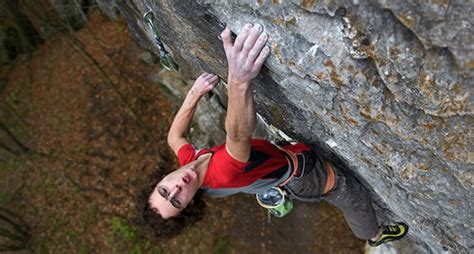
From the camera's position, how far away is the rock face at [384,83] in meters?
1.95

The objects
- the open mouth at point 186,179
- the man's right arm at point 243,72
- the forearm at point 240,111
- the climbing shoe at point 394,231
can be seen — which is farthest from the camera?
the climbing shoe at point 394,231

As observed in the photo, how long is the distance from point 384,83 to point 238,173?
4.37ft

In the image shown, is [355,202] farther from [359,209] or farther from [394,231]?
[394,231]

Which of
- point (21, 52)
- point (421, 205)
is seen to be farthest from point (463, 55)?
point (21, 52)

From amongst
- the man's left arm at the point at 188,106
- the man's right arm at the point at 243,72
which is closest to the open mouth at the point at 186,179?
the man's left arm at the point at 188,106

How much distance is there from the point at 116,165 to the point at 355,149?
7.01 meters

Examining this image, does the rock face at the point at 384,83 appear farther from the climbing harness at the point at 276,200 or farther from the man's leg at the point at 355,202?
the climbing harness at the point at 276,200

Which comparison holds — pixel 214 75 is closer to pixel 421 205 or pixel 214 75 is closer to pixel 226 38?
pixel 226 38

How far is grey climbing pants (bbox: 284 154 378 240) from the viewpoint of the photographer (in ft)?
12.7

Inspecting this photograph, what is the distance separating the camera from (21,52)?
36.6 ft

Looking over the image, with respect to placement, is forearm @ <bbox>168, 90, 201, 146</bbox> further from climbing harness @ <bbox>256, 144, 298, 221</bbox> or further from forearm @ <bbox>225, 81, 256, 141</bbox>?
forearm @ <bbox>225, 81, 256, 141</bbox>

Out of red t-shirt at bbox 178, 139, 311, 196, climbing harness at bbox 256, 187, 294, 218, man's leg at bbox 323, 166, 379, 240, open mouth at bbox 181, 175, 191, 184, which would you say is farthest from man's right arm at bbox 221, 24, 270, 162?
man's leg at bbox 323, 166, 379, 240

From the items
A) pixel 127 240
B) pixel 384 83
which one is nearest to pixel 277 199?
pixel 384 83

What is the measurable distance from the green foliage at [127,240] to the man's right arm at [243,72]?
244 inches
